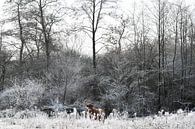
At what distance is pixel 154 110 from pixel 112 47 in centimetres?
970

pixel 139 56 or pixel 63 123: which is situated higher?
pixel 139 56

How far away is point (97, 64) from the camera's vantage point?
42.1 meters

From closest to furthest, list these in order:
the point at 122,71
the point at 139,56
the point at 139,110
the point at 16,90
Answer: the point at 16,90, the point at 139,110, the point at 122,71, the point at 139,56

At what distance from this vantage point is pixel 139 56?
147ft

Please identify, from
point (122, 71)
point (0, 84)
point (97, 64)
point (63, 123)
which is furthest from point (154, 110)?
point (63, 123)

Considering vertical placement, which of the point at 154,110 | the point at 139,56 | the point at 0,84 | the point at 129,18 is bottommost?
the point at 154,110

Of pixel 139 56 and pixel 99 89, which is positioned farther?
pixel 139 56

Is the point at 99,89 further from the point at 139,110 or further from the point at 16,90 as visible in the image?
the point at 16,90

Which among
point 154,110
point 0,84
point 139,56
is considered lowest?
Result: point 154,110

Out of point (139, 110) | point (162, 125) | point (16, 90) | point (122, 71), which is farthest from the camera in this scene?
point (122, 71)

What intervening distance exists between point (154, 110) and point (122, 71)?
17.4 ft

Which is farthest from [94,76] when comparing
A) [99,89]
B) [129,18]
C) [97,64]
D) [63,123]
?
[63,123]

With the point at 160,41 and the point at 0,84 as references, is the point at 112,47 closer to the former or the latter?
the point at 160,41

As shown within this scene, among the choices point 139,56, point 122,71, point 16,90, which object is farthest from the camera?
point 139,56
